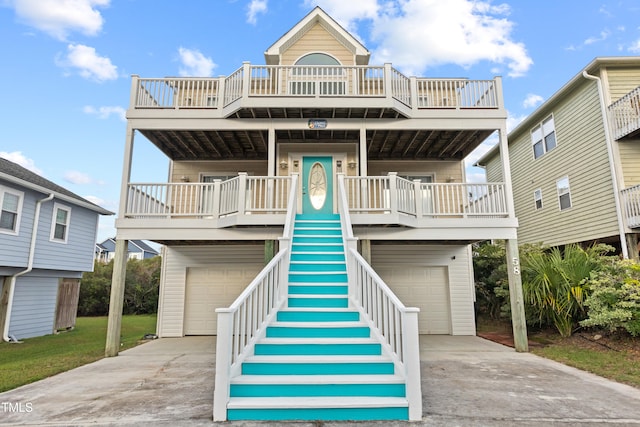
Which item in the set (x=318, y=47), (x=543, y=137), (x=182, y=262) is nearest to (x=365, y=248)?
(x=182, y=262)

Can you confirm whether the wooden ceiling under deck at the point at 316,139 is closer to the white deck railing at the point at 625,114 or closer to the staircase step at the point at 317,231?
the staircase step at the point at 317,231

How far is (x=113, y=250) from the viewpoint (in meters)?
37.4

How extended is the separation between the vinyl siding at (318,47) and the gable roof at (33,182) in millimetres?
8699

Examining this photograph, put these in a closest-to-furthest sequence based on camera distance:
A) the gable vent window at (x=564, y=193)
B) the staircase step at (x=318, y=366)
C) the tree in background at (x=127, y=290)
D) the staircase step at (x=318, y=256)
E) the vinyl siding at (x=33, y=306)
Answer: the staircase step at (x=318, y=366)
the staircase step at (x=318, y=256)
the vinyl siding at (x=33, y=306)
the gable vent window at (x=564, y=193)
the tree in background at (x=127, y=290)

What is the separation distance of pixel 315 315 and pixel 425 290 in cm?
629

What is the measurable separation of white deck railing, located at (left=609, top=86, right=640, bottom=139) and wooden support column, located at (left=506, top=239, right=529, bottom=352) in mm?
5618

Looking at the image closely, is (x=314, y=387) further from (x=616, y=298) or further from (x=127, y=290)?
(x=127, y=290)

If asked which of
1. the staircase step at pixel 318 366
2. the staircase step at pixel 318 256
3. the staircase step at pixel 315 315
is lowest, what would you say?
the staircase step at pixel 318 366

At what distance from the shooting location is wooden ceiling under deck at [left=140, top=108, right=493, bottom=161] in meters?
8.25

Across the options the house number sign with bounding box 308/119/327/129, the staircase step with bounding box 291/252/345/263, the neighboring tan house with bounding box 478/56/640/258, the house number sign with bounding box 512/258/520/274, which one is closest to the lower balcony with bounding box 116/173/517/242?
the house number sign with bounding box 512/258/520/274

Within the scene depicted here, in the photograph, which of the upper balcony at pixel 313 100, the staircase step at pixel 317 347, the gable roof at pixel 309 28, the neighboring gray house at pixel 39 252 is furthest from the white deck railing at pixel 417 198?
the neighboring gray house at pixel 39 252

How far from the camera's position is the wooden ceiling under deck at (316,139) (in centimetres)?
825

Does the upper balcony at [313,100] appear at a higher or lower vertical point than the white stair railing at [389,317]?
higher

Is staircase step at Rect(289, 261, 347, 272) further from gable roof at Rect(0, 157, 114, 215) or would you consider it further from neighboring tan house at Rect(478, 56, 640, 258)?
gable roof at Rect(0, 157, 114, 215)
